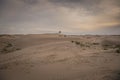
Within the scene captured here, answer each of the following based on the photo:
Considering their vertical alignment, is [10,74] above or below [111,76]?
below

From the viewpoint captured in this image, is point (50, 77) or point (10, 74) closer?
point (50, 77)

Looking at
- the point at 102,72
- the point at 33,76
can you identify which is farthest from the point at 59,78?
the point at 102,72

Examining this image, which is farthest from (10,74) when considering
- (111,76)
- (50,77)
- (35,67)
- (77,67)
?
(111,76)

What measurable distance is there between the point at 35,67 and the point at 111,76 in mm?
3407

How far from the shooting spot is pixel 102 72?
4578mm

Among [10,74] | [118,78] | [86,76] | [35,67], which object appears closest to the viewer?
[118,78]

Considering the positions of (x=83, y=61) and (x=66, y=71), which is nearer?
(x=66, y=71)

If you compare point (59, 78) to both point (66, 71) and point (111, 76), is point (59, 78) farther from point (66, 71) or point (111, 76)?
point (111, 76)

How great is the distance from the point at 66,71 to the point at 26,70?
183 centimetres

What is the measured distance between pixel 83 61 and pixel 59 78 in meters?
2.15

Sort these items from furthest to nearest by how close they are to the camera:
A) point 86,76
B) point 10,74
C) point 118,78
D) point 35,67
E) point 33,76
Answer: point 35,67 < point 10,74 < point 33,76 < point 86,76 < point 118,78

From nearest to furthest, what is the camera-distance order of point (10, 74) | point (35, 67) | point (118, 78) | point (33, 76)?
point (118, 78)
point (33, 76)
point (10, 74)
point (35, 67)

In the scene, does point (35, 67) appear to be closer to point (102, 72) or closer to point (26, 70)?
point (26, 70)

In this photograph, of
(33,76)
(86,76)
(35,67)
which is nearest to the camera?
(86,76)
